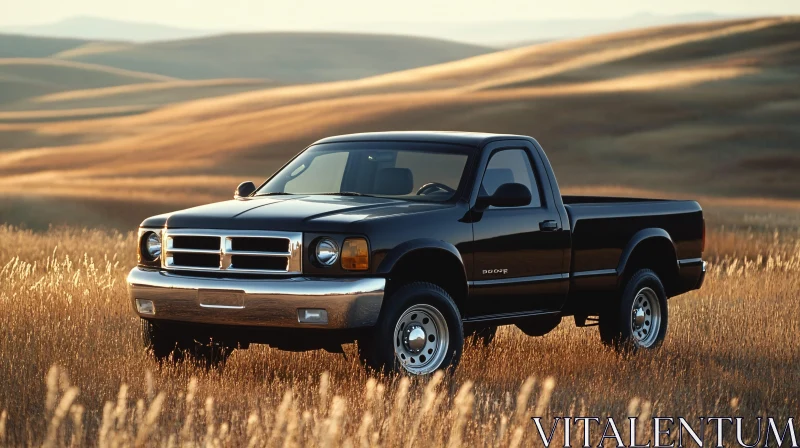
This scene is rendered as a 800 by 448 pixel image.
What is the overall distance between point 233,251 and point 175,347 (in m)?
1.20

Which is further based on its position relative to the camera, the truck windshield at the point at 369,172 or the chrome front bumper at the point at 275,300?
the truck windshield at the point at 369,172

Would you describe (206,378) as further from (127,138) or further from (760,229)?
(127,138)

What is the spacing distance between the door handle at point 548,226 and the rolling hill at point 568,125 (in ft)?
85.1

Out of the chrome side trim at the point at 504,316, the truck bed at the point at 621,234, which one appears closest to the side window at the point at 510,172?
the truck bed at the point at 621,234

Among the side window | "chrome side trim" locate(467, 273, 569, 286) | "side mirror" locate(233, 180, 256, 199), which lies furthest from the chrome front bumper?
the side window

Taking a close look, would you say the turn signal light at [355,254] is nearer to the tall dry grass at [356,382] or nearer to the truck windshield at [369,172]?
the tall dry grass at [356,382]

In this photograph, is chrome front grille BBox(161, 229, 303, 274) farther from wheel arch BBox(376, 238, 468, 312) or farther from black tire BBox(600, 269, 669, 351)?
black tire BBox(600, 269, 669, 351)

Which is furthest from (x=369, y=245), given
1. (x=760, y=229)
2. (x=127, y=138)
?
(x=127, y=138)

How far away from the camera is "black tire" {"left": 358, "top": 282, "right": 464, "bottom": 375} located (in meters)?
8.62

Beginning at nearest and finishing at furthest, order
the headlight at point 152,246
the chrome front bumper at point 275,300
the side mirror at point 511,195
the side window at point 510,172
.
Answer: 1. the chrome front bumper at point 275,300
2. the headlight at point 152,246
3. the side mirror at point 511,195
4. the side window at point 510,172

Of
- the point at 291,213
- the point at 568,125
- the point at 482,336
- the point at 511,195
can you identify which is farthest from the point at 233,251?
the point at 568,125

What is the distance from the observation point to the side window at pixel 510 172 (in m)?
10.1

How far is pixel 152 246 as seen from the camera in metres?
9.32

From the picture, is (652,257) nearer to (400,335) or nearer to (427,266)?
(427,266)
